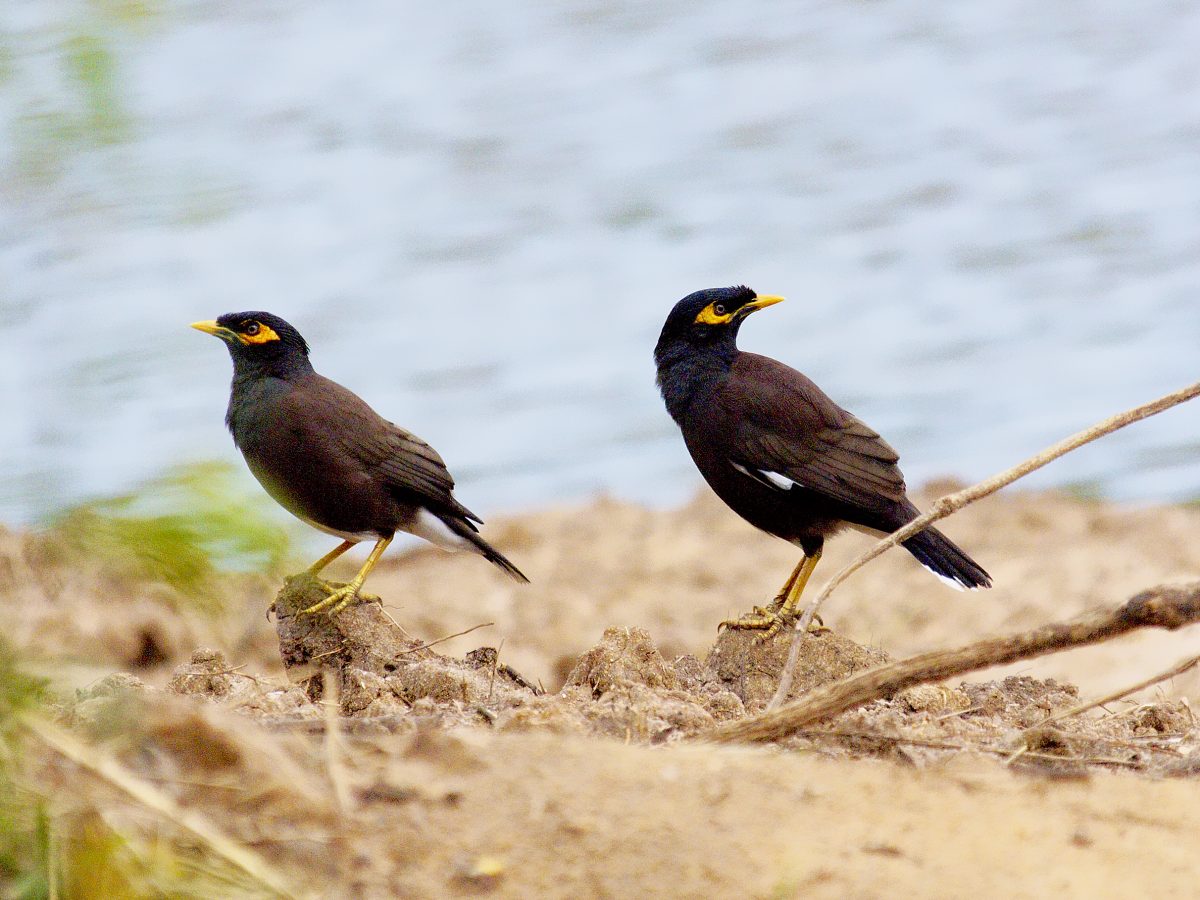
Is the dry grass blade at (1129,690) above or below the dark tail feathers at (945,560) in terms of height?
above

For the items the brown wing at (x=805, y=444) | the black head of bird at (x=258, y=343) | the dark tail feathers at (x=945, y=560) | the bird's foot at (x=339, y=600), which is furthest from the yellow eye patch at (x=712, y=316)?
the bird's foot at (x=339, y=600)

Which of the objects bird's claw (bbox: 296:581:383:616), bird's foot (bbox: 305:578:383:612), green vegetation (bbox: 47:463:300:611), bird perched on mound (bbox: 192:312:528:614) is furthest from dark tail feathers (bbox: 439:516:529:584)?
green vegetation (bbox: 47:463:300:611)

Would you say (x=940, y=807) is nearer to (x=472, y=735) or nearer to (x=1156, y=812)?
(x=1156, y=812)

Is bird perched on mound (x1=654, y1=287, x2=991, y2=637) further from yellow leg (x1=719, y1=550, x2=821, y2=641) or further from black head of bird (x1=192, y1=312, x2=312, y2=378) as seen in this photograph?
black head of bird (x1=192, y1=312, x2=312, y2=378)

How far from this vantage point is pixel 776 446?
579 cm

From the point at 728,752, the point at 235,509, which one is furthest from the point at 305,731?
the point at 235,509

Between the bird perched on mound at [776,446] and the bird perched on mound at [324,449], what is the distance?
1.01 m

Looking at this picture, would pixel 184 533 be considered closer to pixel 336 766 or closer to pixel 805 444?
pixel 336 766

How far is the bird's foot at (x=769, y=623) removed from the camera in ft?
17.6

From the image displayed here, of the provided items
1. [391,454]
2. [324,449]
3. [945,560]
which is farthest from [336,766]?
[945,560]

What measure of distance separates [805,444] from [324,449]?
1.74 metres

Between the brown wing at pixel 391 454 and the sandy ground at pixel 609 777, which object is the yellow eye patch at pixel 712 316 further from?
the sandy ground at pixel 609 777

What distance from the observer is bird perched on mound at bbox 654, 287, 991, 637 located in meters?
5.79

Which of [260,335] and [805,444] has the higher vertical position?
[260,335]
